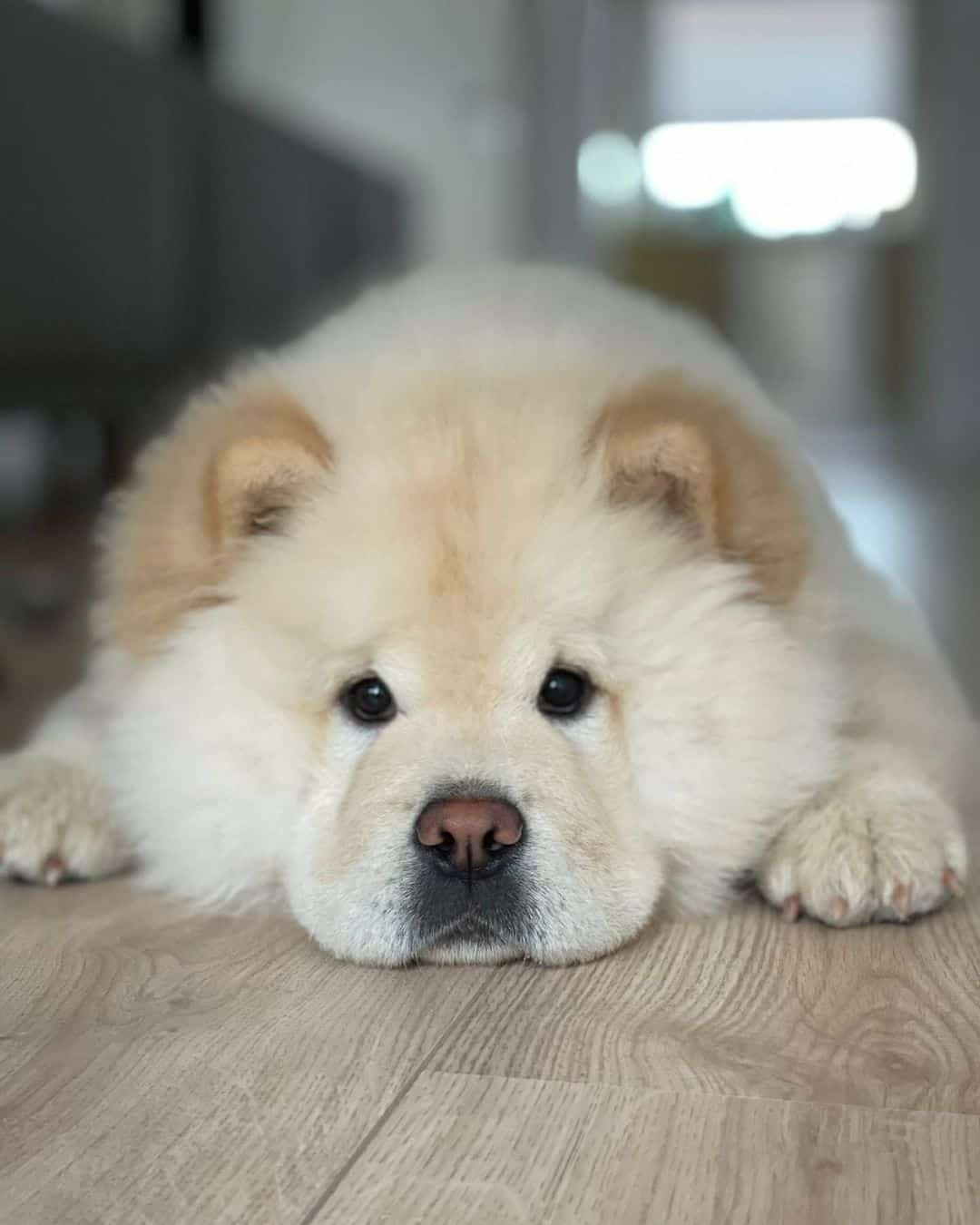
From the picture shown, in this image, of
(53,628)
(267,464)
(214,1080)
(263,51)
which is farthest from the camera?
(263,51)

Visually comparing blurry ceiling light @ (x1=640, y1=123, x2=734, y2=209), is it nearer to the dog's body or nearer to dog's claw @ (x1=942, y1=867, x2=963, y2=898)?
the dog's body

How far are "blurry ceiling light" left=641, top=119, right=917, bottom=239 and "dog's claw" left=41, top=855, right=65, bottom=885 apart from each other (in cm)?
1134

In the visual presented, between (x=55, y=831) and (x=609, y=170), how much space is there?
32.5ft

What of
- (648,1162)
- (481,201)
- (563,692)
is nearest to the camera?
(648,1162)

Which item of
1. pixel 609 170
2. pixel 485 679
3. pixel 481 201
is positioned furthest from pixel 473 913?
pixel 609 170

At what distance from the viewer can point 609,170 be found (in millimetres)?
11211

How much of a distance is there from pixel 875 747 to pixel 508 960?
559 millimetres

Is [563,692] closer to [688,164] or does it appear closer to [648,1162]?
[648,1162]

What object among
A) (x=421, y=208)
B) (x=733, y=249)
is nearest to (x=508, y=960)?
(x=421, y=208)

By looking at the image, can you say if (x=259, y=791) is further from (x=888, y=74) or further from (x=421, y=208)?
(x=888, y=74)

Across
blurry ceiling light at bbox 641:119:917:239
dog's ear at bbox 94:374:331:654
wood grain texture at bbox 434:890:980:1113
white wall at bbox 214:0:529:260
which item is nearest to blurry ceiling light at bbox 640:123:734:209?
blurry ceiling light at bbox 641:119:917:239

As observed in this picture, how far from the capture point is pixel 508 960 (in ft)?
5.37

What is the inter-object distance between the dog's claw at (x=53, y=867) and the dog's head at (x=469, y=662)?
0.11 meters

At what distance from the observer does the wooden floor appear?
112cm
